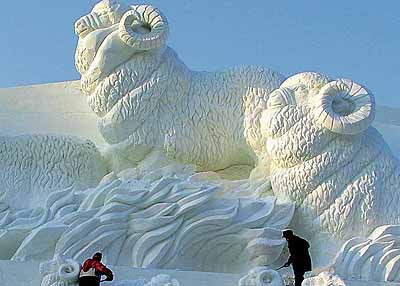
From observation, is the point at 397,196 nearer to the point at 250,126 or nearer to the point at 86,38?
the point at 250,126

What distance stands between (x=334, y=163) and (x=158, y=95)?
5.21ft

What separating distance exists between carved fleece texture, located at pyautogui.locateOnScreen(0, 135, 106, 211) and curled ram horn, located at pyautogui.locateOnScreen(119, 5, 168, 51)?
976 mm

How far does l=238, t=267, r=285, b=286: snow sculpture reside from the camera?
5.23 m

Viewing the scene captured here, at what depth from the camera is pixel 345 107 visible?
7160mm

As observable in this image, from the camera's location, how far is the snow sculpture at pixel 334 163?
6.93 meters

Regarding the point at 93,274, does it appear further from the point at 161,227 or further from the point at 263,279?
the point at 161,227

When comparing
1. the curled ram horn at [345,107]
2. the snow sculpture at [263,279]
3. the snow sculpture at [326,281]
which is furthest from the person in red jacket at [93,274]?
the curled ram horn at [345,107]

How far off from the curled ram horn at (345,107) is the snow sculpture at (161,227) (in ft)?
2.48

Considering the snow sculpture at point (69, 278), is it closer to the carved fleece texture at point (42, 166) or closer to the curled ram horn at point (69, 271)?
the curled ram horn at point (69, 271)

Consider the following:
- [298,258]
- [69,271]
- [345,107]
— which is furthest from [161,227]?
[345,107]

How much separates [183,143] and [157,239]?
1.15 m

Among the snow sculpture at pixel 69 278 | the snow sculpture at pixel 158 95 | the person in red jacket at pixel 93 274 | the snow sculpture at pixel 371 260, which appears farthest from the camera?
the snow sculpture at pixel 158 95

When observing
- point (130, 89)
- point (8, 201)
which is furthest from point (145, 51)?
point (8, 201)

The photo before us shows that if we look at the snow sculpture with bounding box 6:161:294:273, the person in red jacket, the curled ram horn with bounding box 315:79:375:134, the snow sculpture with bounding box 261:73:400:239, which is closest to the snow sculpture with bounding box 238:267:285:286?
the person in red jacket
